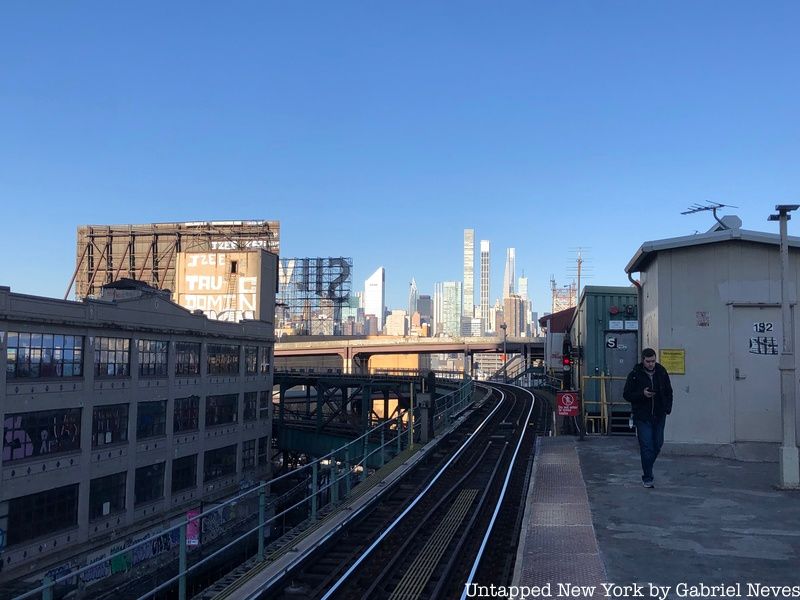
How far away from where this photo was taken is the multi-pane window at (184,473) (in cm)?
3650

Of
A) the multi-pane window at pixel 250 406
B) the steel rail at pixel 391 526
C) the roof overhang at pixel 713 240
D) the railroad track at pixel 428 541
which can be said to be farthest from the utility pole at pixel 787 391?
the multi-pane window at pixel 250 406

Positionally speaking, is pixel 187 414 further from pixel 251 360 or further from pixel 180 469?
pixel 251 360

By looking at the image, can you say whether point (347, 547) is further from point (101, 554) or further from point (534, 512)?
point (101, 554)

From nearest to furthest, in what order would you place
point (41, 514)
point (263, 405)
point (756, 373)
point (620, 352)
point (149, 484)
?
point (756, 373) → point (41, 514) → point (620, 352) → point (149, 484) → point (263, 405)

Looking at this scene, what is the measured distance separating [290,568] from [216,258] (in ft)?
210

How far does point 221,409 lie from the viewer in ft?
140

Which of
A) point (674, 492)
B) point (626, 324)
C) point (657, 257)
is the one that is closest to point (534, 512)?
point (674, 492)

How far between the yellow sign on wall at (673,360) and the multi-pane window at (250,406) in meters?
36.6

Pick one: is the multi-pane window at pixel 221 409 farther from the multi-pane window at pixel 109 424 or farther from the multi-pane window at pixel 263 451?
the multi-pane window at pixel 109 424

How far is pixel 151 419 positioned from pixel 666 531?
31.1 m

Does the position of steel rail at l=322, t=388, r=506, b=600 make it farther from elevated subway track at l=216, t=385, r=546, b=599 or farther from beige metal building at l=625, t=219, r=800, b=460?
beige metal building at l=625, t=219, r=800, b=460

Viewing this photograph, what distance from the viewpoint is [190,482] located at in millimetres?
38156

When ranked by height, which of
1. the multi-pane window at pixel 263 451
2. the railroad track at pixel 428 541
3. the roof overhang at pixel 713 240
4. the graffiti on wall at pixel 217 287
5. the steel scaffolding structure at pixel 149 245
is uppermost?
the steel scaffolding structure at pixel 149 245

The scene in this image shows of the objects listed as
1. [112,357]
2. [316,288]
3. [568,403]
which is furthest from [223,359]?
[316,288]
